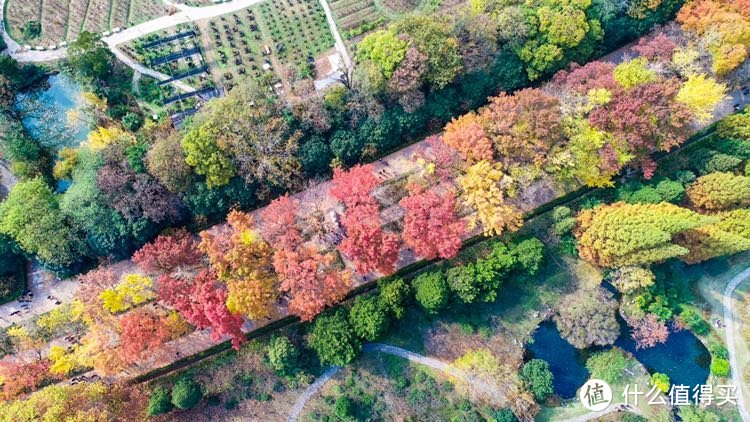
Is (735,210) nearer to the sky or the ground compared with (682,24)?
nearer to the ground

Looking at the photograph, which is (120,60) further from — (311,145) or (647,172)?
(647,172)

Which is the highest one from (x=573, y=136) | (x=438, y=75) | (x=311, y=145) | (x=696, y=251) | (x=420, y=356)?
(x=438, y=75)

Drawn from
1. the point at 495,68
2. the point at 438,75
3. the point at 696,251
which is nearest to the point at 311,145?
the point at 438,75

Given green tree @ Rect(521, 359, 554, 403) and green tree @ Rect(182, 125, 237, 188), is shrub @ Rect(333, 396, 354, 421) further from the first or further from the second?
green tree @ Rect(182, 125, 237, 188)

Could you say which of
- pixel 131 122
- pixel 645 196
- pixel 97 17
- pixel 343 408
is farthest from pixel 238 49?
pixel 645 196

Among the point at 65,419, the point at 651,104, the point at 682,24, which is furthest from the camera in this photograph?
the point at 682,24
